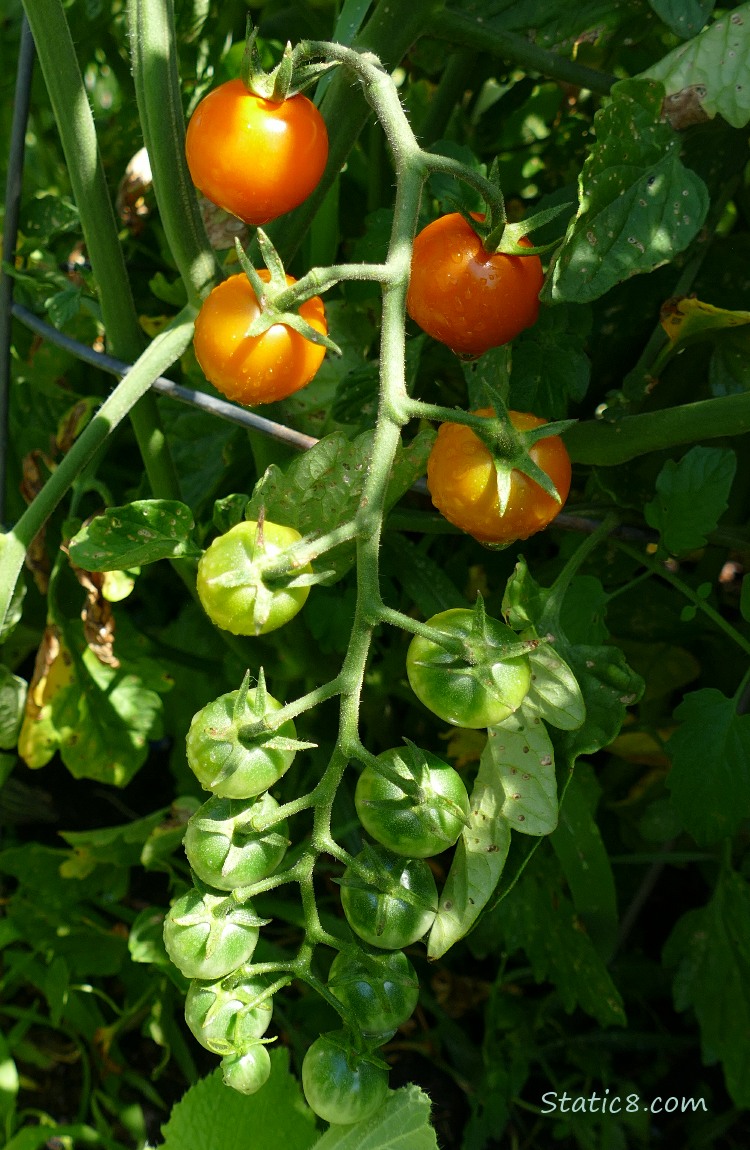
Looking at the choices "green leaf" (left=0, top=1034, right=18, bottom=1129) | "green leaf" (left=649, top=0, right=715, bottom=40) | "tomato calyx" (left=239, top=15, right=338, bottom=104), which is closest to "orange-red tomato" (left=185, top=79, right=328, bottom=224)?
"tomato calyx" (left=239, top=15, right=338, bottom=104)

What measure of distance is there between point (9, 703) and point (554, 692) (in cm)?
59

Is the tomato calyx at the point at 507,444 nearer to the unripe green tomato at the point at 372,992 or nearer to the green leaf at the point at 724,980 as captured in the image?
the unripe green tomato at the point at 372,992

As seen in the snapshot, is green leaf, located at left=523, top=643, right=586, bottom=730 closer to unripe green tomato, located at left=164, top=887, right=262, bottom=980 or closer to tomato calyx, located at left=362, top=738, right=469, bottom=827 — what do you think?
tomato calyx, located at left=362, top=738, right=469, bottom=827

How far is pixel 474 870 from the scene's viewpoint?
0.64 meters

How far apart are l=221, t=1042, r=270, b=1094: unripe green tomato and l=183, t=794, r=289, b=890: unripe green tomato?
10 cm

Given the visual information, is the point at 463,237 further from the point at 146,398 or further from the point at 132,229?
the point at 132,229

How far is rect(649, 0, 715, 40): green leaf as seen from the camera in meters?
0.74

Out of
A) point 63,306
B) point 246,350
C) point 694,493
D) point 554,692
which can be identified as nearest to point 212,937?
point 554,692

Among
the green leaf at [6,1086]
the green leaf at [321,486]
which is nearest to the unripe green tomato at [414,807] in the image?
the green leaf at [321,486]

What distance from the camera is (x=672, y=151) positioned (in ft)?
2.33

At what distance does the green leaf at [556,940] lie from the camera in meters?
0.98

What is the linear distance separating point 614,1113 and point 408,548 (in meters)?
0.70

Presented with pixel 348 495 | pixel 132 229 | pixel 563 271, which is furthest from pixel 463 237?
pixel 132 229

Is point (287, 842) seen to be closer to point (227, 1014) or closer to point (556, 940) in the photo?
point (227, 1014)
